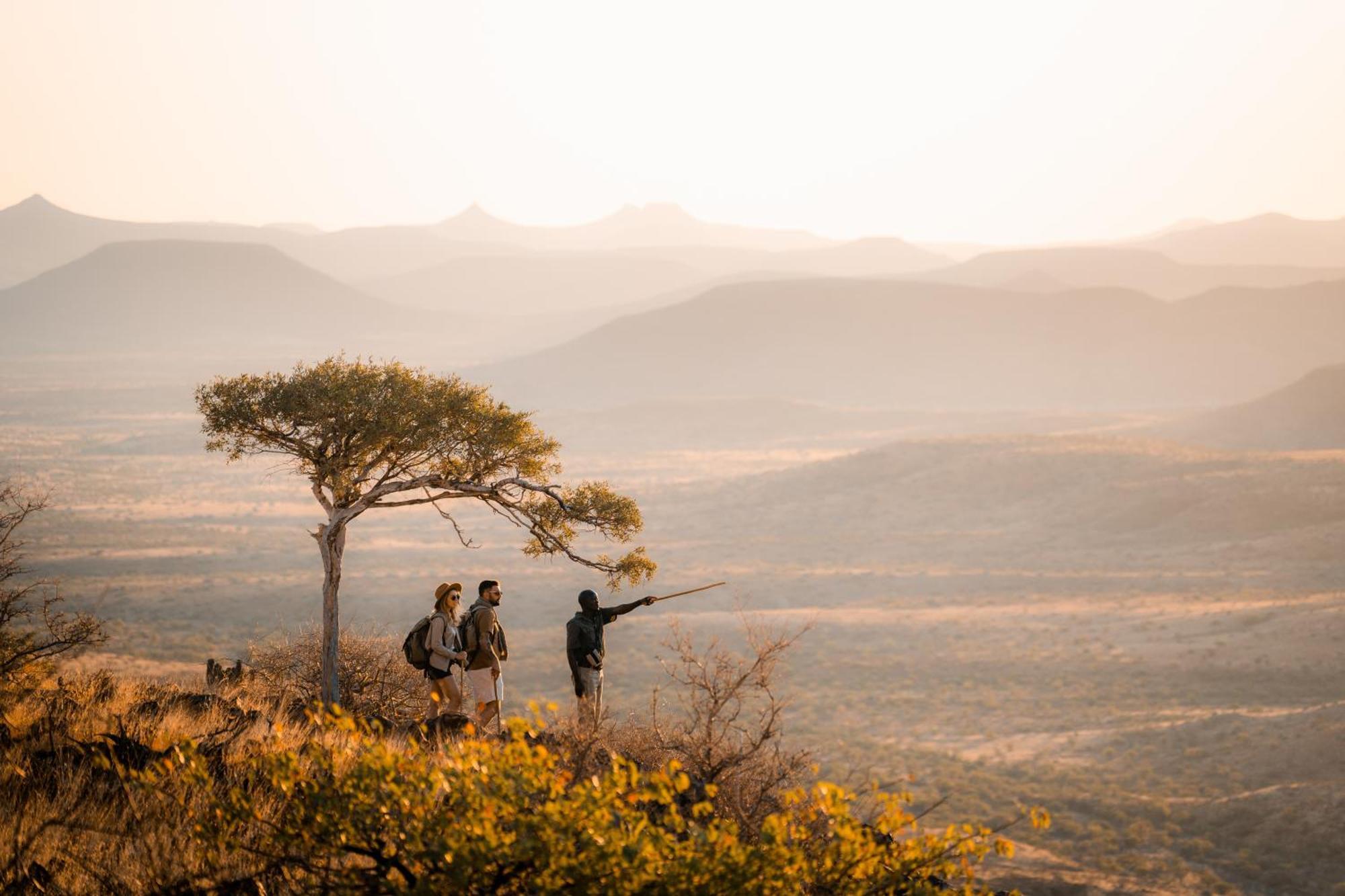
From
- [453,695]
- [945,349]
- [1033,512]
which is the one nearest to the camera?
[453,695]

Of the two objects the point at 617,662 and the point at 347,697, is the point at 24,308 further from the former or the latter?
the point at 347,697

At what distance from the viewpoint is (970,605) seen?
4050 centimetres

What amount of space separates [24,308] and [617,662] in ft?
670

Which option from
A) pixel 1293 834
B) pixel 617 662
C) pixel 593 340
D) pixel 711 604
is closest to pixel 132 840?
pixel 1293 834

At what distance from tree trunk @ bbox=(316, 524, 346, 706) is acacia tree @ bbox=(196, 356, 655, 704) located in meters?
0.03

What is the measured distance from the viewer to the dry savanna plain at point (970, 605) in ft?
69.3

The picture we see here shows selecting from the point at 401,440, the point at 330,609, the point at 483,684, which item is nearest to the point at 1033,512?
the point at 401,440

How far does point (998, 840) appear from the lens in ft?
16.6

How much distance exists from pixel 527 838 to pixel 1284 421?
9283cm

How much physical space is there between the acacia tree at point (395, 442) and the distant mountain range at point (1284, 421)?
77540 millimetres

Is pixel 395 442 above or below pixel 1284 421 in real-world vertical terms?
below

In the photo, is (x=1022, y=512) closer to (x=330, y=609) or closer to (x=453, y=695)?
(x=330, y=609)

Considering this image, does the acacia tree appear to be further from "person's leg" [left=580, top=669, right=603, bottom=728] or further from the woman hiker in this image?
the woman hiker

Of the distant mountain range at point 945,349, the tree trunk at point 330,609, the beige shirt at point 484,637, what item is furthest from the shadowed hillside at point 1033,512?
the distant mountain range at point 945,349
